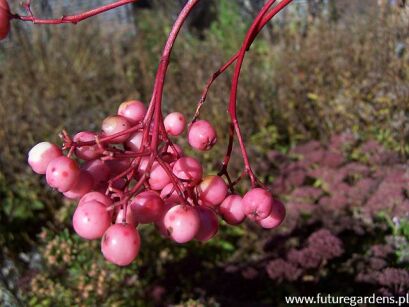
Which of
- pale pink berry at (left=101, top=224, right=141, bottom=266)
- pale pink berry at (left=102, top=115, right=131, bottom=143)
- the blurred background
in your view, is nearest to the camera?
pale pink berry at (left=101, top=224, right=141, bottom=266)

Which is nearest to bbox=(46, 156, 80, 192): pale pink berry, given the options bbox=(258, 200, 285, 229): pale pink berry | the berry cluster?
the berry cluster

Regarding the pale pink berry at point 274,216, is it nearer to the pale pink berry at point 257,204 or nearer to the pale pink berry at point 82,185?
the pale pink berry at point 257,204

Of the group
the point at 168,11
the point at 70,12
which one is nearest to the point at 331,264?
the point at 168,11

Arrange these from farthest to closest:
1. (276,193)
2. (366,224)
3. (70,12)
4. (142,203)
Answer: (70,12)
(276,193)
(366,224)
(142,203)

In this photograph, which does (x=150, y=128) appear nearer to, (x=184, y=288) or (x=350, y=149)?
(x=184, y=288)

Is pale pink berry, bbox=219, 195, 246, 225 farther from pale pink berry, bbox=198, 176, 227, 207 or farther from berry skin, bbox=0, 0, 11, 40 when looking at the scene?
berry skin, bbox=0, 0, 11, 40

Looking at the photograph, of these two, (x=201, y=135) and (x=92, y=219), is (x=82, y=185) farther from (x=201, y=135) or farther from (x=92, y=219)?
(x=201, y=135)
